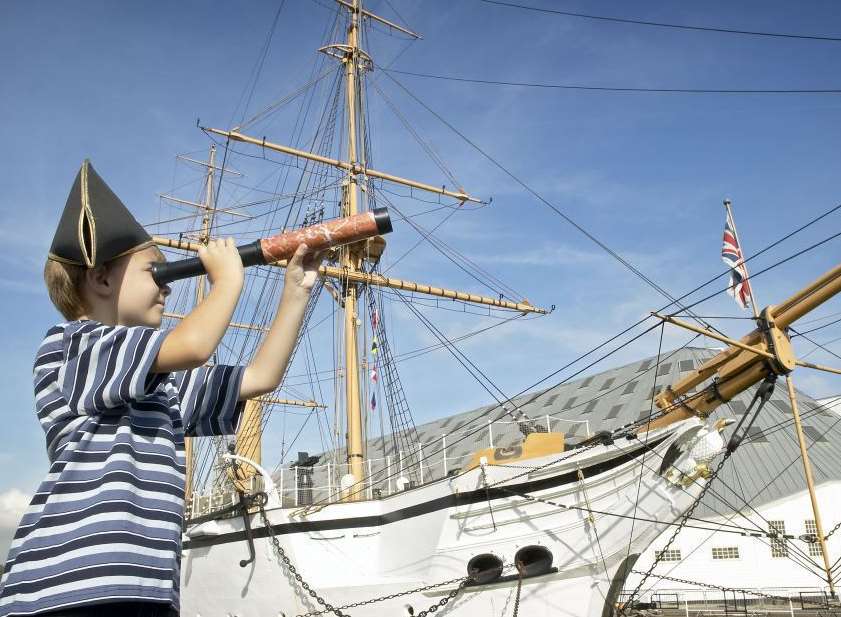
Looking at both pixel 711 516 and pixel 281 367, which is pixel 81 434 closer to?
pixel 281 367

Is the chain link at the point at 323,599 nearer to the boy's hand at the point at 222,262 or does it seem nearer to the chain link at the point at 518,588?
the chain link at the point at 518,588

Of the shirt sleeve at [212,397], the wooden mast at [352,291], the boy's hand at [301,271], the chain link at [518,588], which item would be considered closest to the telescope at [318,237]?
the boy's hand at [301,271]

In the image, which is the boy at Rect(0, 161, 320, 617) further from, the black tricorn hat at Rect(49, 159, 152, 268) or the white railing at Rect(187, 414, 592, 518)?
the white railing at Rect(187, 414, 592, 518)

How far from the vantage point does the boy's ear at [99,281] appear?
1.93 meters

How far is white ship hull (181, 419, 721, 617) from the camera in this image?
9523mm

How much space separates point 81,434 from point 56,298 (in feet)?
1.40

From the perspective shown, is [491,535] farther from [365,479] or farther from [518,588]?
[365,479]

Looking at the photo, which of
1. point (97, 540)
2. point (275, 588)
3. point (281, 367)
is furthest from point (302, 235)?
point (275, 588)

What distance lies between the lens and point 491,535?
10.1m

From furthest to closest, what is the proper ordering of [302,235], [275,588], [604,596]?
[275,588] → [604,596] → [302,235]

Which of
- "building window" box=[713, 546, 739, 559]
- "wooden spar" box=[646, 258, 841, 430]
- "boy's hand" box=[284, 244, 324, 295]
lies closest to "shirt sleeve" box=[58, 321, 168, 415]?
"boy's hand" box=[284, 244, 324, 295]

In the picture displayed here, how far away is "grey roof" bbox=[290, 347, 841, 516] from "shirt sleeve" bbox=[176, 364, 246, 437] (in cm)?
1534

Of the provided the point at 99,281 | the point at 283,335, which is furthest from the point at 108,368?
the point at 283,335

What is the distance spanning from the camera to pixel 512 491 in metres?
10.1
